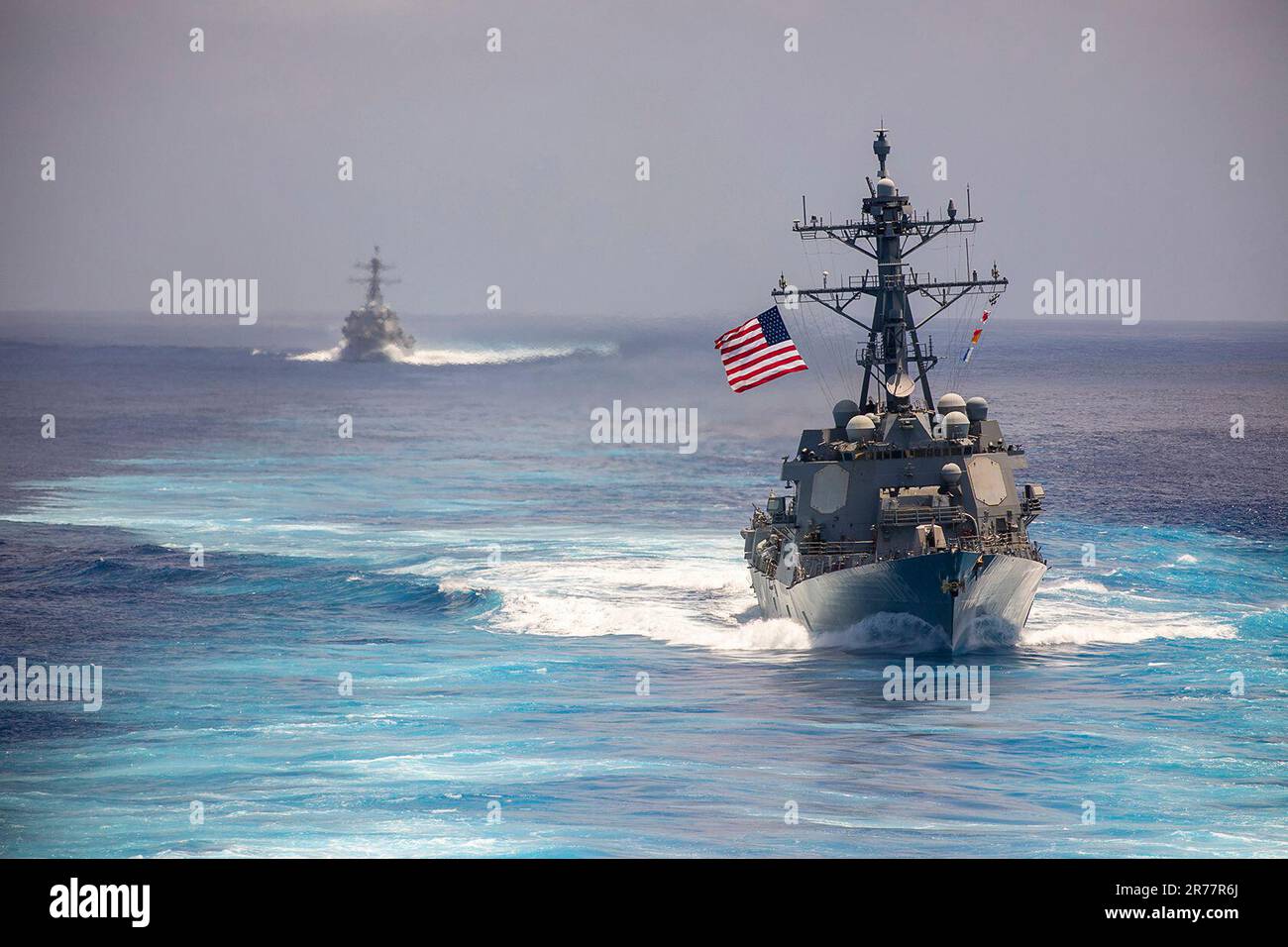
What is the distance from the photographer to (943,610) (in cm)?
4150

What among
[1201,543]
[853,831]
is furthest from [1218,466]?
[853,831]

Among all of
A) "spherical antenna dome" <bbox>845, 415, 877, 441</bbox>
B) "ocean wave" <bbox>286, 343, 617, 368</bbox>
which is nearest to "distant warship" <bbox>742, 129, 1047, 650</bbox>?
"spherical antenna dome" <bbox>845, 415, 877, 441</bbox>

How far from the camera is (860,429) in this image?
45125mm

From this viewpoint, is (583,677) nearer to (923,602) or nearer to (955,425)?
(923,602)

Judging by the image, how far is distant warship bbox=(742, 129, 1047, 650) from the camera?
41906mm

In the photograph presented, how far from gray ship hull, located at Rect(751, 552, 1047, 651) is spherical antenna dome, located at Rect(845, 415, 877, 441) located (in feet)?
13.7

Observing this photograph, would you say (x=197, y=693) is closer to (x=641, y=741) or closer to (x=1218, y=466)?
(x=641, y=741)

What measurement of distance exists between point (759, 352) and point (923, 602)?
8.07m

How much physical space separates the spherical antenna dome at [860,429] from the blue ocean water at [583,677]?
5436mm

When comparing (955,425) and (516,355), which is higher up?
(516,355)

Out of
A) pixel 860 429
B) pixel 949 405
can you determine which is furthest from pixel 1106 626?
pixel 860 429

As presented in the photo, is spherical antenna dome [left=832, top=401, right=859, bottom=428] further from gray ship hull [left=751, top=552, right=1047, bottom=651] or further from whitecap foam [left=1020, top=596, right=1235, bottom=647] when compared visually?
whitecap foam [left=1020, top=596, right=1235, bottom=647]

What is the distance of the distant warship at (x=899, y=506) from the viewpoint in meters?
41.9

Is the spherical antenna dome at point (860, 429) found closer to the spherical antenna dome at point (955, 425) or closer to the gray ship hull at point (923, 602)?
the spherical antenna dome at point (955, 425)
